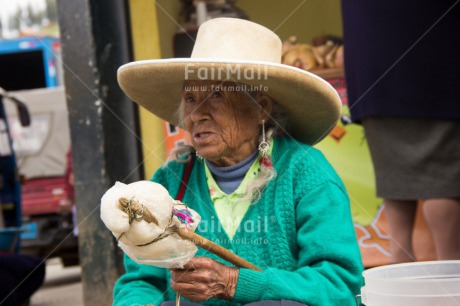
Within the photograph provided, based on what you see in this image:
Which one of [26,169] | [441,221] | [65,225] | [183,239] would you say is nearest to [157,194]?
[183,239]

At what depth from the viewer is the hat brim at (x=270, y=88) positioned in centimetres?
230

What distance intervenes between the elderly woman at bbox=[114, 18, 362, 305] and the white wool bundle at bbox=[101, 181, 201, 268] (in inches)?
8.4

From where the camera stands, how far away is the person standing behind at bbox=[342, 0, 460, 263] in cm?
309

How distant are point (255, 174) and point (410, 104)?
105cm

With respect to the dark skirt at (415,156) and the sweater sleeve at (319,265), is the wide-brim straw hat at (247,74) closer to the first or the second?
the sweater sleeve at (319,265)

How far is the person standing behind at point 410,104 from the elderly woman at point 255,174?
71 cm

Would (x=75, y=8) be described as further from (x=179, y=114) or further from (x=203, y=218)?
(x=203, y=218)

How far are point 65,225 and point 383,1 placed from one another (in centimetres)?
591

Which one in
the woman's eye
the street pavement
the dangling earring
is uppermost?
the woman's eye

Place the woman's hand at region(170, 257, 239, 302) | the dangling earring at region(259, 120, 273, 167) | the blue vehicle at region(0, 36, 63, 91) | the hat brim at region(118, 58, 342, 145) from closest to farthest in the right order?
the woman's hand at region(170, 257, 239, 302) < the hat brim at region(118, 58, 342, 145) < the dangling earring at region(259, 120, 273, 167) < the blue vehicle at region(0, 36, 63, 91)

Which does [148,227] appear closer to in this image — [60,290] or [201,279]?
[201,279]

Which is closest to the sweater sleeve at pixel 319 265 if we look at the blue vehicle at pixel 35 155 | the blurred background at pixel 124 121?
the blurred background at pixel 124 121

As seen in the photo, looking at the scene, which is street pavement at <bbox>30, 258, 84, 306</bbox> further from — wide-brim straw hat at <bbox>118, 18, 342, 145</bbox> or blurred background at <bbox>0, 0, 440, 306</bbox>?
wide-brim straw hat at <bbox>118, 18, 342, 145</bbox>

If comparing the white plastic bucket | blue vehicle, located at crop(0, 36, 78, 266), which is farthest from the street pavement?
the white plastic bucket
